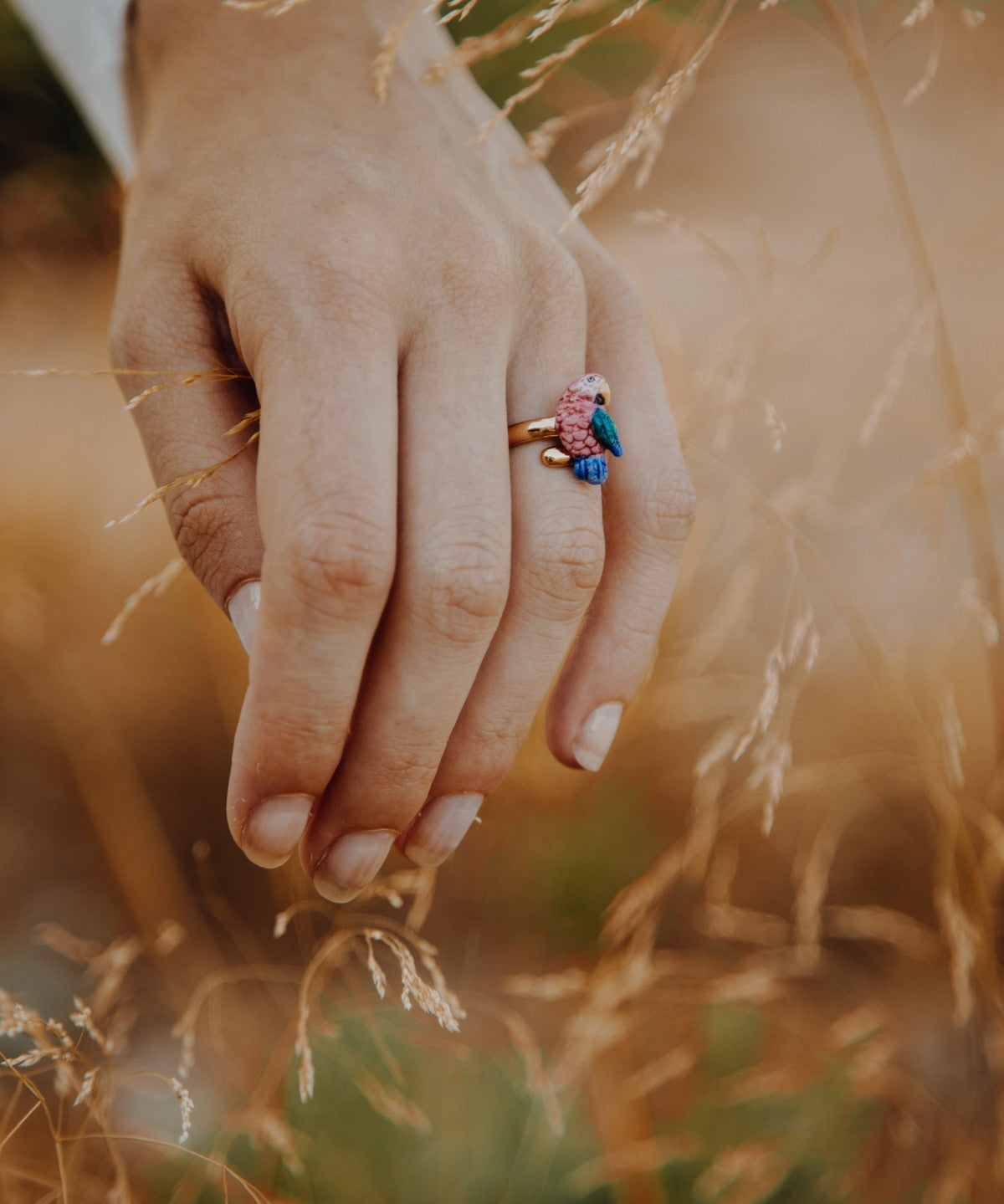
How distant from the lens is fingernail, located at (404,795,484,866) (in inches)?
28.1

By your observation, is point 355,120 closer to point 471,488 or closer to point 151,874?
point 471,488

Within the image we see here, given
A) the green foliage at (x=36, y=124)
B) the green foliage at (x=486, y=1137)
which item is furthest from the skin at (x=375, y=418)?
the green foliage at (x=36, y=124)

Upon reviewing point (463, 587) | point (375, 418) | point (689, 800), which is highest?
point (375, 418)

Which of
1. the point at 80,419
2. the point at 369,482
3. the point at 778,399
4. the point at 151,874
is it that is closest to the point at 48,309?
the point at 80,419

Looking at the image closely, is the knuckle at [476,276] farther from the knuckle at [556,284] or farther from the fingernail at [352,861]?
the fingernail at [352,861]

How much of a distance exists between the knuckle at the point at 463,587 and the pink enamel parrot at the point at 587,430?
0.12 metres

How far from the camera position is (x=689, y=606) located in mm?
1565

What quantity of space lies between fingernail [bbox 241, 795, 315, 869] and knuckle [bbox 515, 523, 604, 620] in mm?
251

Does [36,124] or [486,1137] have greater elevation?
[36,124]

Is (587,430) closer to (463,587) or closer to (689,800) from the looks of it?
(463,587)

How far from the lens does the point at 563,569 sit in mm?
668

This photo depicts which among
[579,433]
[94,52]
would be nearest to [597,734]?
[579,433]

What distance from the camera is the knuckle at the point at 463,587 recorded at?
604mm

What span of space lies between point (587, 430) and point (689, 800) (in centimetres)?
116
